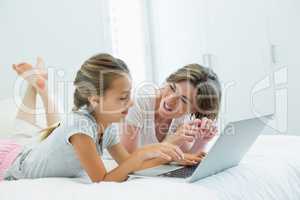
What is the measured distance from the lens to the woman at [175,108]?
1.42 m

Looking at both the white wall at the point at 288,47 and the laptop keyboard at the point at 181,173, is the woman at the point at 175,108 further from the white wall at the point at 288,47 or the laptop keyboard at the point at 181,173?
the white wall at the point at 288,47

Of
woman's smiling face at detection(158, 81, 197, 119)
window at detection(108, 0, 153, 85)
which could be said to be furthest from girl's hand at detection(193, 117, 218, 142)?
window at detection(108, 0, 153, 85)

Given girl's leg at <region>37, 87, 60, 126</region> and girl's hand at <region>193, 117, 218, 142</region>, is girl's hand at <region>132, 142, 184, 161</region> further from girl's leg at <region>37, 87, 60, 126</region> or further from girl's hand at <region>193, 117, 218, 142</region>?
girl's leg at <region>37, 87, 60, 126</region>

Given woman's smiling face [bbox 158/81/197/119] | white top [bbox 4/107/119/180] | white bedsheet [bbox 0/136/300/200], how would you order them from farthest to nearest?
woman's smiling face [bbox 158/81/197/119], white top [bbox 4/107/119/180], white bedsheet [bbox 0/136/300/200]

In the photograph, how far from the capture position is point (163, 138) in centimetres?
154

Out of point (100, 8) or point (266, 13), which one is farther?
point (100, 8)

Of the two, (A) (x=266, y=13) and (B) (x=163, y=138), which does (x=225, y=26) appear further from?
(B) (x=163, y=138)

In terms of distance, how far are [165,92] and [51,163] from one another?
A: 0.52m

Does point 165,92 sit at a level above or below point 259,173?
above

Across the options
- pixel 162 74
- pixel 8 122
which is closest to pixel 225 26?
pixel 162 74

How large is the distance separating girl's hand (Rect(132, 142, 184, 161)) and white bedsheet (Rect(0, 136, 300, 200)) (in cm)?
11

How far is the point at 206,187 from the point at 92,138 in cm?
36

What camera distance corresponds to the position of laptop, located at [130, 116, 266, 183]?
0.89 meters

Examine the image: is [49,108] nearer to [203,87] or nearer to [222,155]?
[203,87]
